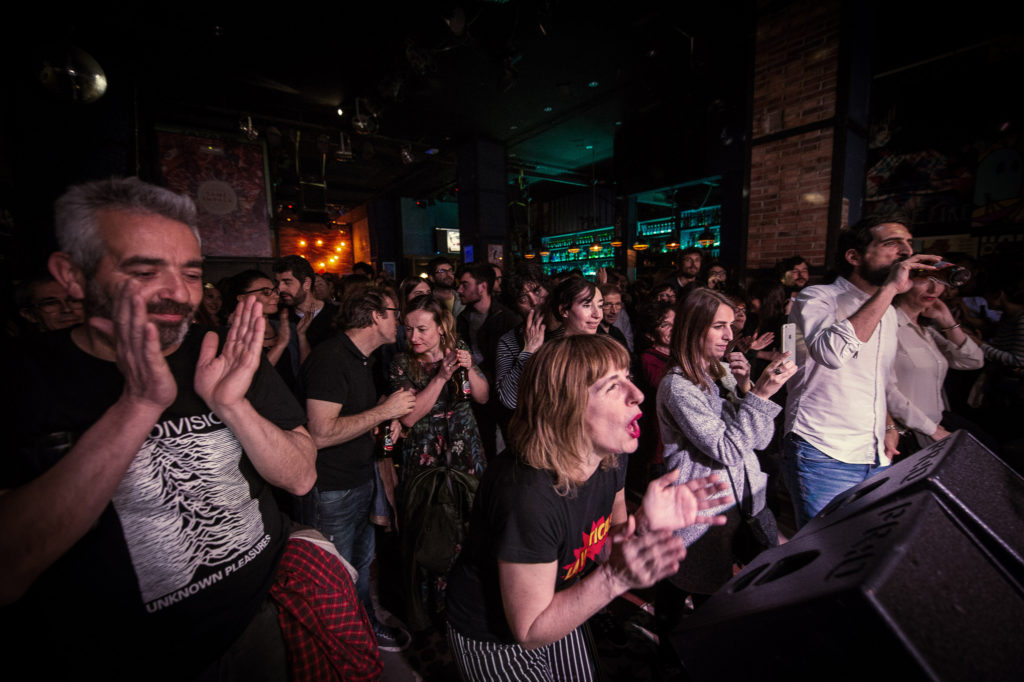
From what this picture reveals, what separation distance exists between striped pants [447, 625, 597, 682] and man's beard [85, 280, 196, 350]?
1.23 metres

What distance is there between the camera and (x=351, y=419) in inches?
75.4

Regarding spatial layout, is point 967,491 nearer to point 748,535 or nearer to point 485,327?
point 748,535

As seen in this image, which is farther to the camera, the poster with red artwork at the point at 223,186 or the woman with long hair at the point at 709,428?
the poster with red artwork at the point at 223,186

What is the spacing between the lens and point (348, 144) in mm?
8078

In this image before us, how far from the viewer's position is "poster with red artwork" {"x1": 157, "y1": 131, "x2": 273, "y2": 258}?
22.0ft

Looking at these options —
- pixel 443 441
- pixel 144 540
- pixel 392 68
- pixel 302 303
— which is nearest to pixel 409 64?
pixel 392 68

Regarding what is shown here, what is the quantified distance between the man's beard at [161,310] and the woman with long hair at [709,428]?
1.75 meters

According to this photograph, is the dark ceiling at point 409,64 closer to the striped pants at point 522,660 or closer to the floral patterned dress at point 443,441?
the floral patterned dress at point 443,441

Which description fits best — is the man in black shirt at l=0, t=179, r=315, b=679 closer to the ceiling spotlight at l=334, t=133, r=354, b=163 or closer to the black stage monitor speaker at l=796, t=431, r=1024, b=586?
the black stage monitor speaker at l=796, t=431, r=1024, b=586

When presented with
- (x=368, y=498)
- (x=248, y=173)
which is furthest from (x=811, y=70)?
(x=248, y=173)

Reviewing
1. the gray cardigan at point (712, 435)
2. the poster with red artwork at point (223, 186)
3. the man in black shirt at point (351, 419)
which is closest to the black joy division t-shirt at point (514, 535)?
the gray cardigan at point (712, 435)

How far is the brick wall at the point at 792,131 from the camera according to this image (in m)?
4.32

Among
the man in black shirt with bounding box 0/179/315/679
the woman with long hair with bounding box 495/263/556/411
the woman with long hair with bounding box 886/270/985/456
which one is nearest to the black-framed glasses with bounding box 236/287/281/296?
the woman with long hair with bounding box 495/263/556/411

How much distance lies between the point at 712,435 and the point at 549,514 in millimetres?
908
